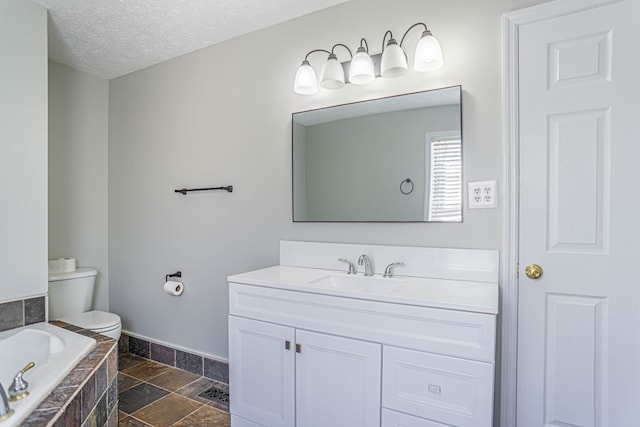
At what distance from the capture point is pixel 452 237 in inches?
69.4

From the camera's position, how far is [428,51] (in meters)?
1.70

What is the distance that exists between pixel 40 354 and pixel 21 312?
1.49 feet

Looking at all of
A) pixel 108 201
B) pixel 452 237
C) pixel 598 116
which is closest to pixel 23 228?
pixel 108 201

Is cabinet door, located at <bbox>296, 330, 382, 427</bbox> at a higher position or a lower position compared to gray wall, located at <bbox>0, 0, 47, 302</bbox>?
lower

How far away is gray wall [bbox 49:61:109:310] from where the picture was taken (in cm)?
286

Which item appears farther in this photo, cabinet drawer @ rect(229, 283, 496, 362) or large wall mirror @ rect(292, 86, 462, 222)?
large wall mirror @ rect(292, 86, 462, 222)

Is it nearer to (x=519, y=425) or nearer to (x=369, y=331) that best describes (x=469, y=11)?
(x=369, y=331)

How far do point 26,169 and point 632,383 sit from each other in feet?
10.2

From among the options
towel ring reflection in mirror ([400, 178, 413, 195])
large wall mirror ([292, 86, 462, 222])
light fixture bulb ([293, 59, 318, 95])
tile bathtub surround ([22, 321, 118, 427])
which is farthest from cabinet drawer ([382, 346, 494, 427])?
light fixture bulb ([293, 59, 318, 95])

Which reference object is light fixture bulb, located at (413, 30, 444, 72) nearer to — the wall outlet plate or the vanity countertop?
the wall outlet plate

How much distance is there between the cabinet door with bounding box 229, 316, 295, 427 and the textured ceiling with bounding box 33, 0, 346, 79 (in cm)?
181

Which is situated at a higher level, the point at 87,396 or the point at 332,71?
the point at 332,71

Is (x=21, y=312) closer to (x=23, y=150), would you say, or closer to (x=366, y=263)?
(x=23, y=150)

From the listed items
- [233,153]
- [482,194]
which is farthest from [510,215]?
[233,153]
